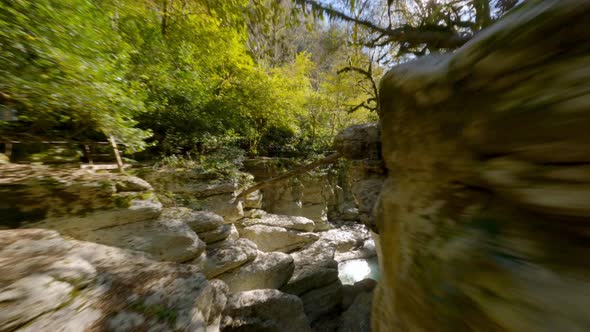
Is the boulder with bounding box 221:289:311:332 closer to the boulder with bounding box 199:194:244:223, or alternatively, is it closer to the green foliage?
the boulder with bounding box 199:194:244:223

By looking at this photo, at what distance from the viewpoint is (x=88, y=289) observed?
1.29 metres

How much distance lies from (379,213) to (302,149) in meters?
8.73

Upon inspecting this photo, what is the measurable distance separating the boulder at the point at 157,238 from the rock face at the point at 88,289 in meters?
1.05

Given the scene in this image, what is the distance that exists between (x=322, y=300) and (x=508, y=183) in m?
4.91

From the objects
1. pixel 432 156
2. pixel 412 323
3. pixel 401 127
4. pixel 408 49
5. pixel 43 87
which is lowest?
pixel 412 323

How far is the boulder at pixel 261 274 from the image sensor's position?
12.7 feet

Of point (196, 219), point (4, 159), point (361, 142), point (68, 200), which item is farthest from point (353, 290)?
point (4, 159)

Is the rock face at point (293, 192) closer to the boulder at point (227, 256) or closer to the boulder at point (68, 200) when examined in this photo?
the boulder at point (227, 256)

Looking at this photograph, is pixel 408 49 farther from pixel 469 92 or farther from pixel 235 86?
pixel 235 86

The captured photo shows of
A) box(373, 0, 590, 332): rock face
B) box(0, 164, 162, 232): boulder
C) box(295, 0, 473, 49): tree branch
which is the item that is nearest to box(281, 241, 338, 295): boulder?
box(0, 164, 162, 232): boulder

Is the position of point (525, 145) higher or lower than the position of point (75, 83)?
lower

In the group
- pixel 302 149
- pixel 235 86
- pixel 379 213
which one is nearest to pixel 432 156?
pixel 379 213

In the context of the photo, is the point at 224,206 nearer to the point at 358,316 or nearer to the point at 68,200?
the point at 68,200

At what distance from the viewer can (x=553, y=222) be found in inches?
26.8
